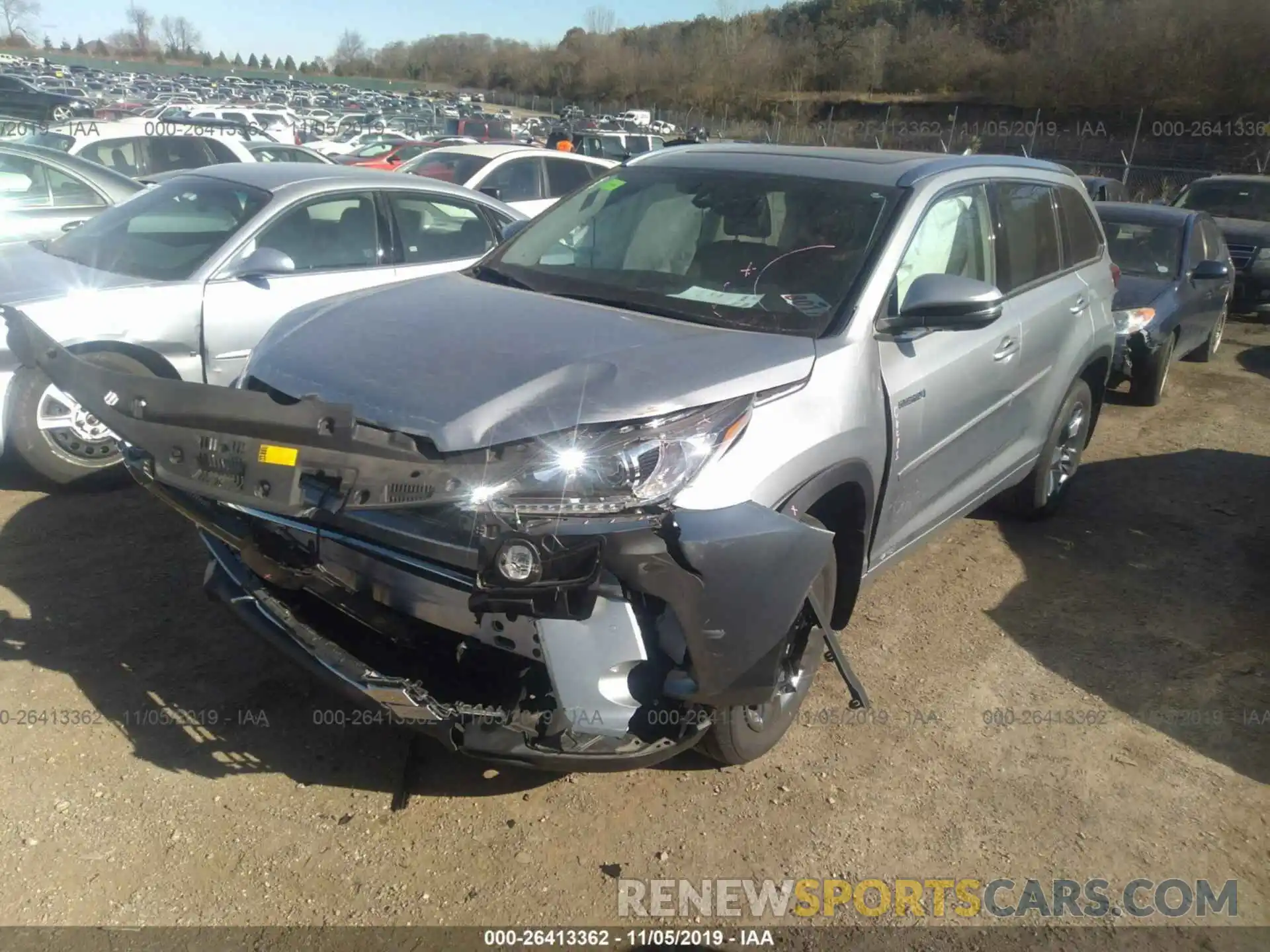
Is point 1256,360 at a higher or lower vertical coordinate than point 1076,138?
lower

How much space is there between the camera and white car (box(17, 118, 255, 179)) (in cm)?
1176

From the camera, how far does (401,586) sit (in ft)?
8.61

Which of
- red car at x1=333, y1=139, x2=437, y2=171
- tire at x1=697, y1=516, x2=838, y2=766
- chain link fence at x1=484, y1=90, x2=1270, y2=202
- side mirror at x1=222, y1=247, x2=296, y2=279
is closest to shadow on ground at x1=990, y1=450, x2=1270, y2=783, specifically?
tire at x1=697, y1=516, x2=838, y2=766

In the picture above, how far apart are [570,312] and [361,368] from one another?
79cm

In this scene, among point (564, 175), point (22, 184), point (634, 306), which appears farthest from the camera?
point (564, 175)

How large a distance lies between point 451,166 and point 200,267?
693 centimetres

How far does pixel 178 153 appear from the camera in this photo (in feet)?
39.7

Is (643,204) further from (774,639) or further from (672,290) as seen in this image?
(774,639)

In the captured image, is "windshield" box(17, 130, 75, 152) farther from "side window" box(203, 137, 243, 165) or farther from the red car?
the red car

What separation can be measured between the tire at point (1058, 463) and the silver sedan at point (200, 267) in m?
3.23

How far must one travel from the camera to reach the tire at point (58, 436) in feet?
15.4

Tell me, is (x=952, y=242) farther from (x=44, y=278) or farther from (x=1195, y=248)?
(x=1195, y=248)

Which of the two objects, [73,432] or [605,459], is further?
[73,432]

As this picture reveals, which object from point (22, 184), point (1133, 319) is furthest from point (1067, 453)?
point (22, 184)
